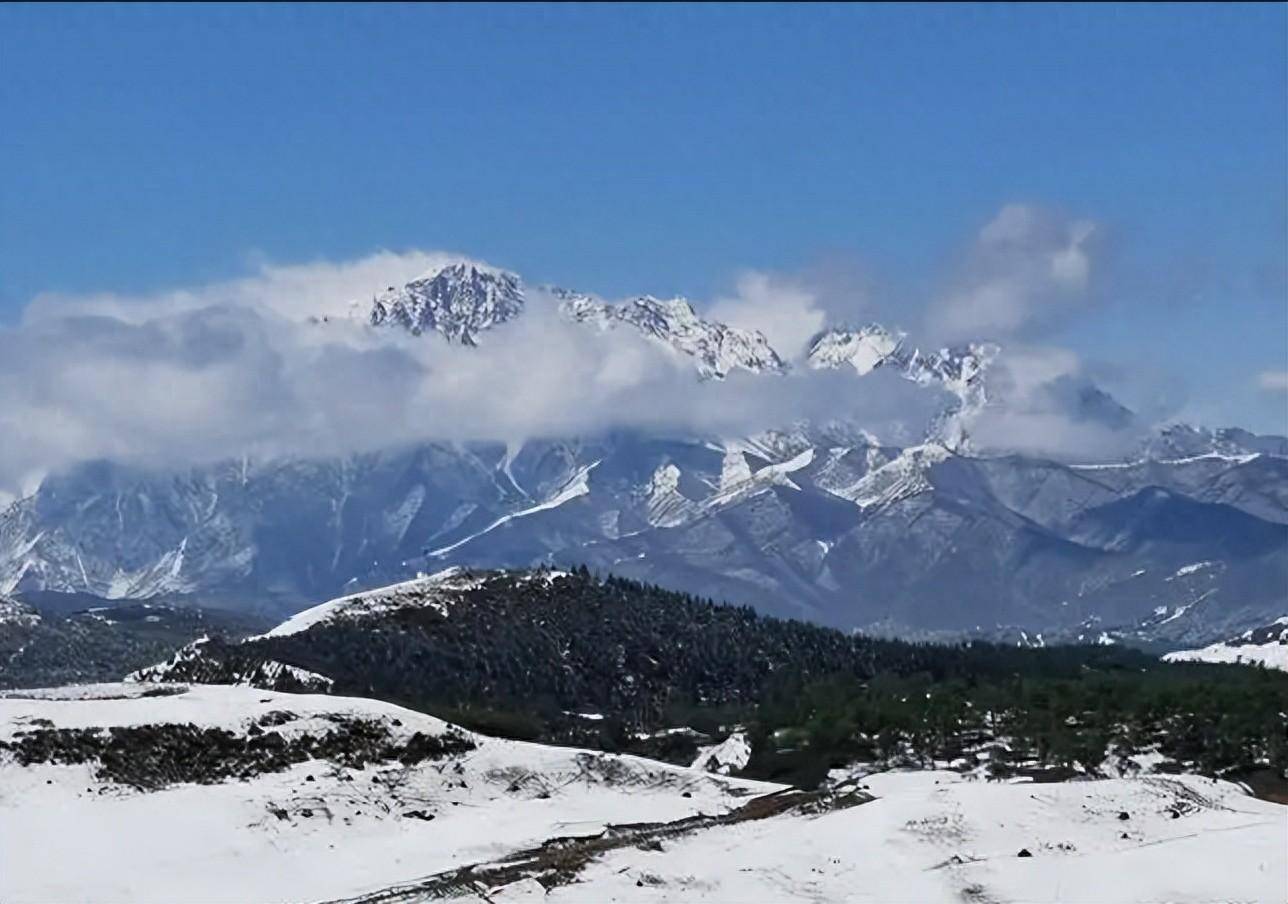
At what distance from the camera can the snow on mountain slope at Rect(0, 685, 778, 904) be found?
189 ft

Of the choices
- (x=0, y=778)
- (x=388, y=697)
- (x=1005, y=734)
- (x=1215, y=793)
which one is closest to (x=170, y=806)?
(x=0, y=778)

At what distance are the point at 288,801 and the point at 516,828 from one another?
858 centimetres

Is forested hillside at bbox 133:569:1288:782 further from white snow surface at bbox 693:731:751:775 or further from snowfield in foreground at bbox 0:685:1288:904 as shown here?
snowfield in foreground at bbox 0:685:1288:904

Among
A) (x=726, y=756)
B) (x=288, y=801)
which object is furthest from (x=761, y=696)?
(x=288, y=801)

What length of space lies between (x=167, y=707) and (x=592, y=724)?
239ft

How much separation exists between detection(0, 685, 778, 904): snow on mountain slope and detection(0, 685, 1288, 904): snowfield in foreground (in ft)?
0.39

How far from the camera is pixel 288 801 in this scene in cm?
6500

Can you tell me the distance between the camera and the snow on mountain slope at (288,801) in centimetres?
5759

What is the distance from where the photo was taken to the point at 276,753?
237ft

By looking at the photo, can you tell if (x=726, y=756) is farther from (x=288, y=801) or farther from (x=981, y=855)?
(x=981, y=855)

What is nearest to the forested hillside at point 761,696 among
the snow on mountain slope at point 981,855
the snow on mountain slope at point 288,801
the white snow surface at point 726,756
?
the white snow surface at point 726,756

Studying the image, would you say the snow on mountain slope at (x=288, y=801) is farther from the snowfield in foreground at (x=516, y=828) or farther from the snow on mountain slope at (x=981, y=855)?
the snow on mountain slope at (x=981, y=855)

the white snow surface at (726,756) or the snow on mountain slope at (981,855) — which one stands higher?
the white snow surface at (726,756)

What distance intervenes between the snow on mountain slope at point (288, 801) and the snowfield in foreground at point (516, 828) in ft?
0.39
